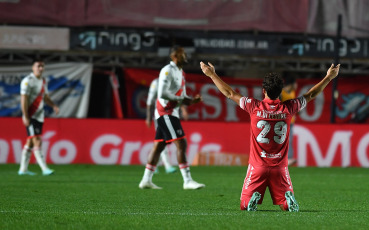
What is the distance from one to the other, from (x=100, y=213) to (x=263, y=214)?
5.04 feet

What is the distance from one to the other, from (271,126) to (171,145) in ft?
37.5

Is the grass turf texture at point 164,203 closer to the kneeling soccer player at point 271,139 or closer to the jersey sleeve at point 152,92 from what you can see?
the kneeling soccer player at point 271,139

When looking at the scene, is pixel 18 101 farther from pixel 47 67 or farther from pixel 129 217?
pixel 129 217

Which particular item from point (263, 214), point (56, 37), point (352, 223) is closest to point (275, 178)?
point (263, 214)

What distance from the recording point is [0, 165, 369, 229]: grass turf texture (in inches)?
281

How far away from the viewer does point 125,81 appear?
76.2 ft

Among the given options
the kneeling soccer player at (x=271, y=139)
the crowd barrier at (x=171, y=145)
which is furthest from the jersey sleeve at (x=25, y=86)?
the kneeling soccer player at (x=271, y=139)

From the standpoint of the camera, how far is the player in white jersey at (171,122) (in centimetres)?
1173

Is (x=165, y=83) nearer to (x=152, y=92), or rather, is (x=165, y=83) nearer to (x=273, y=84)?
(x=273, y=84)

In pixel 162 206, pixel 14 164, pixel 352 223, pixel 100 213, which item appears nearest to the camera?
pixel 352 223

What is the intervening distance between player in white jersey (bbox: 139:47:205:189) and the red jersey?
137 inches

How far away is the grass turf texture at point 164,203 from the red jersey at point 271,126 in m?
0.55

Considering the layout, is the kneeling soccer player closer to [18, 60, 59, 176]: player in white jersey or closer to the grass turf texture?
the grass turf texture

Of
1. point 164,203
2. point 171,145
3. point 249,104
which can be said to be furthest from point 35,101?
point 249,104
